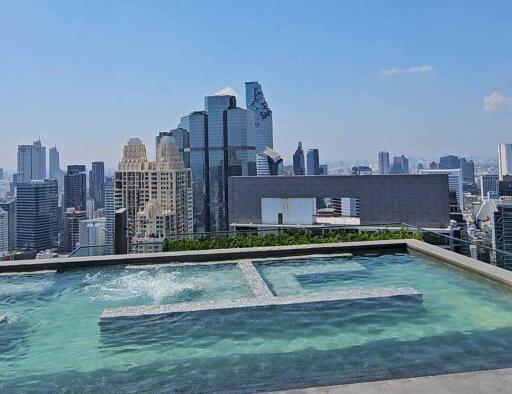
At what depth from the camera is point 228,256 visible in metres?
7.75

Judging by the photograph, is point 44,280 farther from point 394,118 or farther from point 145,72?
point 394,118

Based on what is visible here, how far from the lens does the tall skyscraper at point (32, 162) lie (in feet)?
222

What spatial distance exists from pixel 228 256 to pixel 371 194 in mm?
6415

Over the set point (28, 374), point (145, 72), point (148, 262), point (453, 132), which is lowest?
point (28, 374)

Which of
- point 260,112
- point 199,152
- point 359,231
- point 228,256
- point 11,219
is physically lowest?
point 228,256

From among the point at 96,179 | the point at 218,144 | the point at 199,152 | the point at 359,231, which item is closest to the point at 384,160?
the point at 218,144

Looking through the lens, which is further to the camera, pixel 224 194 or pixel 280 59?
pixel 224 194

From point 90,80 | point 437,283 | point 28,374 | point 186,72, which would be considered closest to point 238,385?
point 28,374

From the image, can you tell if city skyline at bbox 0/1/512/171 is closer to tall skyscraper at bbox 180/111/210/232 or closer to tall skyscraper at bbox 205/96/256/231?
tall skyscraper at bbox 180/111/210/232

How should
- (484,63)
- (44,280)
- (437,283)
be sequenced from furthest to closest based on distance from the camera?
1. (484,63)
2. (44,280)
3. (437,283)

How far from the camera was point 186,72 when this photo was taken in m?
16.8

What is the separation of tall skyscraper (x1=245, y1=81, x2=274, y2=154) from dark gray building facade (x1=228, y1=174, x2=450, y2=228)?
61310 millimetres

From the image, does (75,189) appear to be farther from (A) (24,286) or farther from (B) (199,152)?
(A) (24,286)

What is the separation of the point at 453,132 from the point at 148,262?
60.6ft
